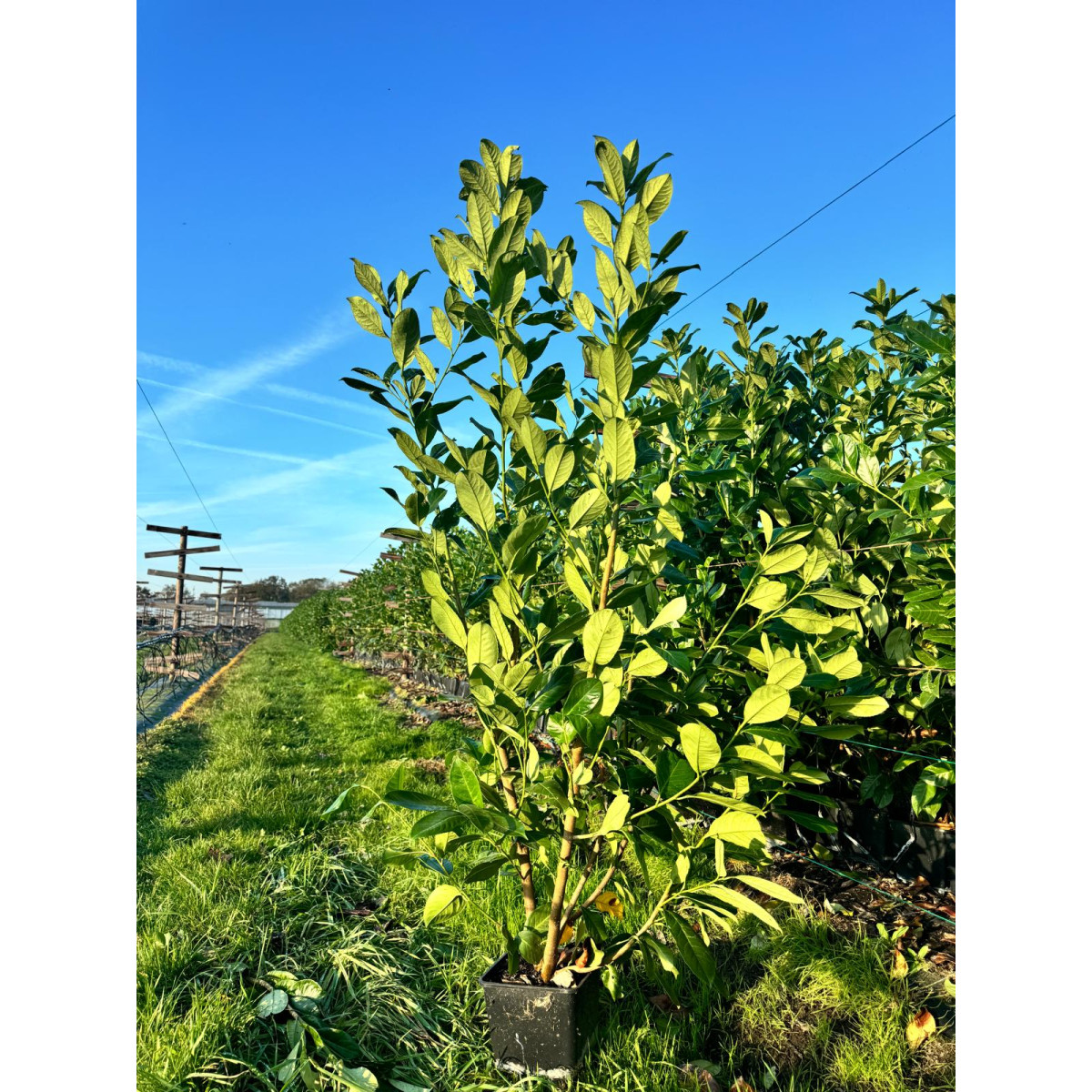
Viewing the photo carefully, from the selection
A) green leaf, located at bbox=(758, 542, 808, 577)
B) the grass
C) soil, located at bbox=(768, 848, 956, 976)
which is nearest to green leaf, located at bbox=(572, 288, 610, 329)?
green leaf, located at bbox=(758, 542, 808, 577)

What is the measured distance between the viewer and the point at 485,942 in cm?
213

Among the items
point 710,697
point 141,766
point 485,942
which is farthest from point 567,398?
point 141,766

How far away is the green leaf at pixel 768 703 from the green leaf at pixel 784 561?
25 cm

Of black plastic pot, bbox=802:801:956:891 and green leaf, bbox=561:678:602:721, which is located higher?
green leaf, bbox=561:678:602:721

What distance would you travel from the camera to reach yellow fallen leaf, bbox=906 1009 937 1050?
175 centimetres

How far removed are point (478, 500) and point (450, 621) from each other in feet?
0.82

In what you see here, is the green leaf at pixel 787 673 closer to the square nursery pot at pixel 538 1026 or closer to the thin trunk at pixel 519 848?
the thin trunk at pixel 519 848

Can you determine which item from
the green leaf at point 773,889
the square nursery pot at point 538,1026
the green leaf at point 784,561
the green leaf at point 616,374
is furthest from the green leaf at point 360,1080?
the green leaf at point 616,374

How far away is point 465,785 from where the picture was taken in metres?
1.41

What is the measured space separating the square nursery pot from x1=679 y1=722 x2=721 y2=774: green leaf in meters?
0.65

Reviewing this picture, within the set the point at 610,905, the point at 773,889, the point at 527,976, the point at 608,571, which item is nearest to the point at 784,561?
the point at 608,571

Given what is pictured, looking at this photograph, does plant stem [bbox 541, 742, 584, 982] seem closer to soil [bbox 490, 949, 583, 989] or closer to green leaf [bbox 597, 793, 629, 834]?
soil [bbox 490, 949, 583, 989]
